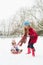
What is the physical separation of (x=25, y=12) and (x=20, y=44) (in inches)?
10.1

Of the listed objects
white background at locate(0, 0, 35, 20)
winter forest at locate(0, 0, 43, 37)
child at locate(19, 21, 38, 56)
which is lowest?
child at locate(19, 21, 38, 56)

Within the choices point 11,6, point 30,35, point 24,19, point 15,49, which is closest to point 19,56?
point 15,49

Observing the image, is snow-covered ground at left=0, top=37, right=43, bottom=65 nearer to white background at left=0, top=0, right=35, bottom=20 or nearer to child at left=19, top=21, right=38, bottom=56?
child at left=19, top=21, right=38, bottom=56

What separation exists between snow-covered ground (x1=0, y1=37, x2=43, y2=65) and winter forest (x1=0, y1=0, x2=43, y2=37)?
0.24 feet

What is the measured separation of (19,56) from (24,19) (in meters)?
0.29

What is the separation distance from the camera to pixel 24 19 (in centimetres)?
158

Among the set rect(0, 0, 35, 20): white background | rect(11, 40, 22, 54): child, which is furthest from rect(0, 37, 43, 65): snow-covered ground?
rect(0, 0, 35, 20): white background

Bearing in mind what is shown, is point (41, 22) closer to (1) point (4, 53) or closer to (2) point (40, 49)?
(2) point (40, 49)

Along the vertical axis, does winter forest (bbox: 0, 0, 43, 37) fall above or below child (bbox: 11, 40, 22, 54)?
above

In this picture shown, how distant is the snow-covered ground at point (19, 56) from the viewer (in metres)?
1.56

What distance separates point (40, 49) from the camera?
1.56 m

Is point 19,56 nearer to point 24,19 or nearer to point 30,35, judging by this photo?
point 30,35

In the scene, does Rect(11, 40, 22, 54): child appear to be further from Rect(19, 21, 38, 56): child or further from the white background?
the white background

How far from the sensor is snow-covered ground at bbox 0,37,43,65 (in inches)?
61.3
